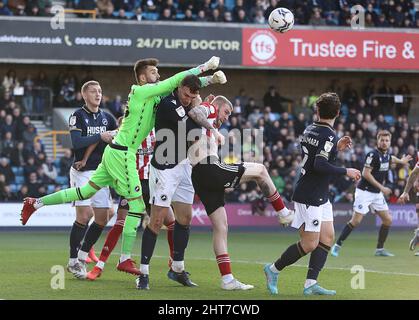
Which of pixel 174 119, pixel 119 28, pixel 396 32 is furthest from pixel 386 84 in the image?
pixel 174 119

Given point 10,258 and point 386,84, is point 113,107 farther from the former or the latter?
point 10,258

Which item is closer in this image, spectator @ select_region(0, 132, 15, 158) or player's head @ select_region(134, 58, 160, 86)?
player's head @ select_region(134, 58, 160, 86)

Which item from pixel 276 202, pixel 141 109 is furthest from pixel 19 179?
pixel 276 202

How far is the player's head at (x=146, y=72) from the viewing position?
1176cm

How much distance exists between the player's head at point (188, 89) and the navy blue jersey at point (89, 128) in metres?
1.72

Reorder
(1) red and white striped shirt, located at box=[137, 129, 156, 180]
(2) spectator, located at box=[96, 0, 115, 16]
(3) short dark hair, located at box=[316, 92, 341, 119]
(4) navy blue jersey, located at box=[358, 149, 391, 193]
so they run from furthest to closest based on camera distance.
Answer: (2) spectator, located at box=[96, 0, 115, 16], (4) navy blue jersey, located at box=[358, 149, 391, 193], (1) red and white striped shirt, located at box=[137, 129, 156, 180], (3) short dark hair, located at box=[316, 92, 341, 119]

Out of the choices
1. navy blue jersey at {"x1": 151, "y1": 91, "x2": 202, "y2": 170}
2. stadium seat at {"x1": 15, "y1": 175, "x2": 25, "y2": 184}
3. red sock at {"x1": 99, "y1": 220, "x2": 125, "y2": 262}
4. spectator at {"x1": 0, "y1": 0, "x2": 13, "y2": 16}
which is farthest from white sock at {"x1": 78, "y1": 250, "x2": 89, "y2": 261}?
spectator at {"x1": 0, "y1": 0, "x2": 13, "y2": 16}

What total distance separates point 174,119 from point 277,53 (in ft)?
70.4

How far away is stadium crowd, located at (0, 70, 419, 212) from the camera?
88.7ft

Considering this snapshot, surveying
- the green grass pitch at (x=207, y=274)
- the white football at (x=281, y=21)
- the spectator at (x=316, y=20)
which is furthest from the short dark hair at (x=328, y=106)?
the spectator at (x=316, y=20)

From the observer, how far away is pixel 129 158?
11.3m

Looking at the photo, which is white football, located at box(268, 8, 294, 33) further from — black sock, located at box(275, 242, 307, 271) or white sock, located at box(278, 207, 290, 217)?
black sock, located at box(275, 242, 307, 271)

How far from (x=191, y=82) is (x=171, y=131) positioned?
65cm

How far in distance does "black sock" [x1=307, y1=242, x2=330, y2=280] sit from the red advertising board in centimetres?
2143
